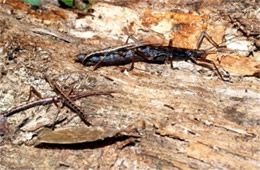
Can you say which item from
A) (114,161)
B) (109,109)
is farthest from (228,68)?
(114,161)

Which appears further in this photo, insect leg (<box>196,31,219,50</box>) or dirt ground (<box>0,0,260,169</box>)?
insect leg (<box>196,31,219,50</box>)

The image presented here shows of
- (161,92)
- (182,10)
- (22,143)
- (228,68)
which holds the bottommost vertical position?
(22,143)

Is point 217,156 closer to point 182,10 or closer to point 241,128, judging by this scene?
point 241,128

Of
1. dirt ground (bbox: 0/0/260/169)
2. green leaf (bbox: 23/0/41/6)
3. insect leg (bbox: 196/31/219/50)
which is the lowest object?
dirt ground (bbox: 0/0/260/169)

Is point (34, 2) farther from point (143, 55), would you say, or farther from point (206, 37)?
point (206, 37)

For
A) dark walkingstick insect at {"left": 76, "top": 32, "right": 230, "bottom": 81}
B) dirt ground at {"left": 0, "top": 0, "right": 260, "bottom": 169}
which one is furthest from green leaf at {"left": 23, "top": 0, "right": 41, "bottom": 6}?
dark walkingstick insect at {"left": 76, "top": 32, "right": 230, "bottom": 81}

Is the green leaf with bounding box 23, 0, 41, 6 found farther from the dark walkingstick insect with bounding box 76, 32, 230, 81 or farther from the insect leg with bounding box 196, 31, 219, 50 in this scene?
the insect leg with bounding box 196, 31, 219, 50
